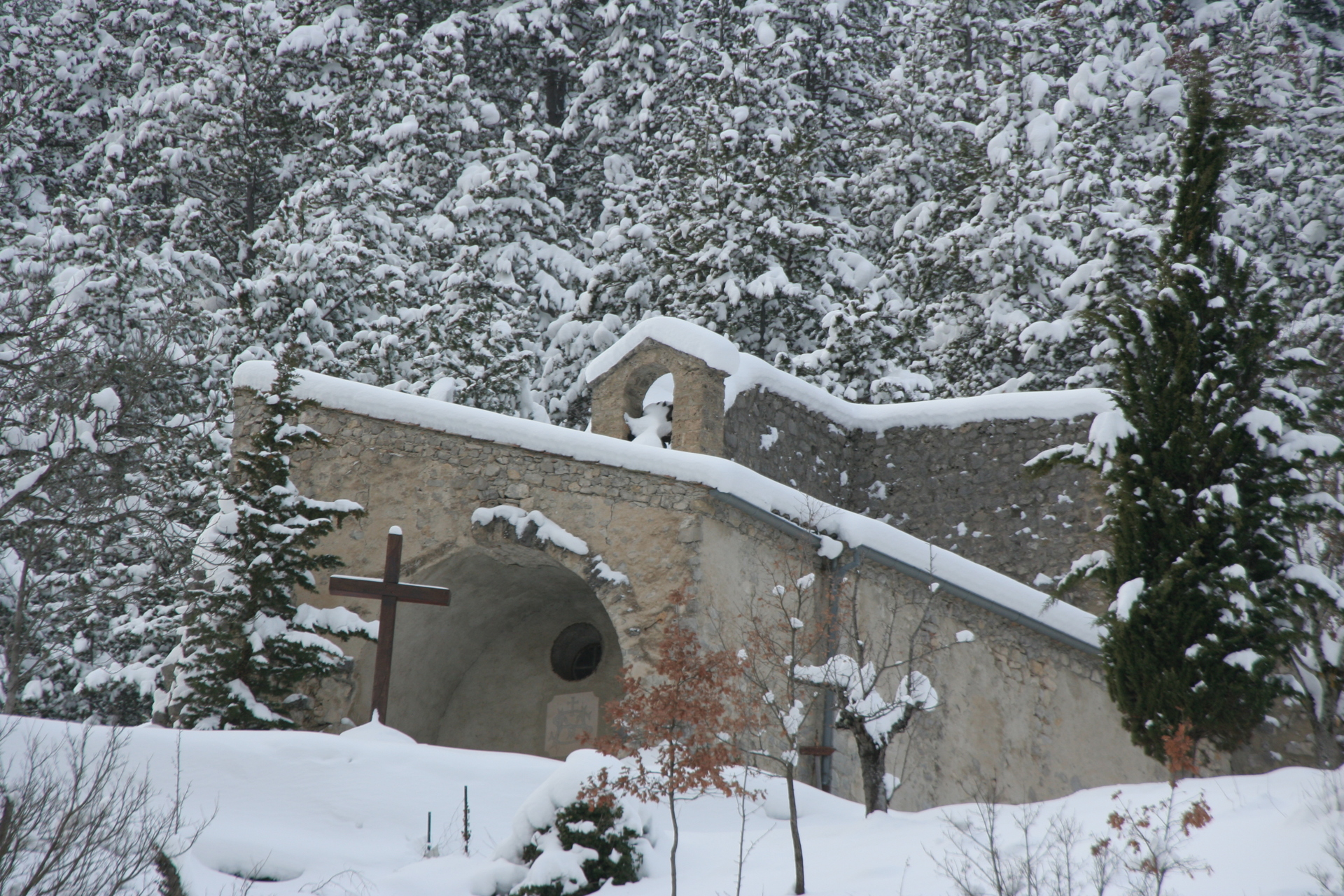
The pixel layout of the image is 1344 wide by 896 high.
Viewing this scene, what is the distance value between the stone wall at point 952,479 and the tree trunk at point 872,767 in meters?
5.62

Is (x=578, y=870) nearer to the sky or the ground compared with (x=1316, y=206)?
nearer to the ground

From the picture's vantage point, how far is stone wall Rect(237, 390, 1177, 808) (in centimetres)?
1048

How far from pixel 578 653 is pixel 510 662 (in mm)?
805

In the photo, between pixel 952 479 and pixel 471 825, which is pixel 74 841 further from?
pixel 952 479

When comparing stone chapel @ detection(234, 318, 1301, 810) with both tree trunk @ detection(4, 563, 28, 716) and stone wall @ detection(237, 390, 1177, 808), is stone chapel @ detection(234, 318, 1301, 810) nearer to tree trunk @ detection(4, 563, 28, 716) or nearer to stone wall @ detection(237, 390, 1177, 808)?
stone wall @ detection(237, 390, 1177, 808)

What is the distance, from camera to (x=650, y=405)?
1419 cm

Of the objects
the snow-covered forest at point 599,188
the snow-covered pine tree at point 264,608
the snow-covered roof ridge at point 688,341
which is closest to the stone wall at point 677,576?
the snow-covered pine tree at point 264,608

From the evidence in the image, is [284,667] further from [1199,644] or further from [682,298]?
[682,298]

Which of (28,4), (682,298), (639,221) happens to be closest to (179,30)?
(28,4)

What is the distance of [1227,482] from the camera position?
7992mm

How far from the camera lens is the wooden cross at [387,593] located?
1000 centimetres

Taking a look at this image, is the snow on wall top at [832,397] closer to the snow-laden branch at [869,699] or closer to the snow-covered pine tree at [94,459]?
the snow-covered pine tree at [94,459]

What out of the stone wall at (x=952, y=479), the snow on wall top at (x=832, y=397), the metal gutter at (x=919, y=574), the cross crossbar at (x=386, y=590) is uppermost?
the snow on wall top at (x=832, y=397)

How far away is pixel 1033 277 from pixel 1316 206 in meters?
4.46
